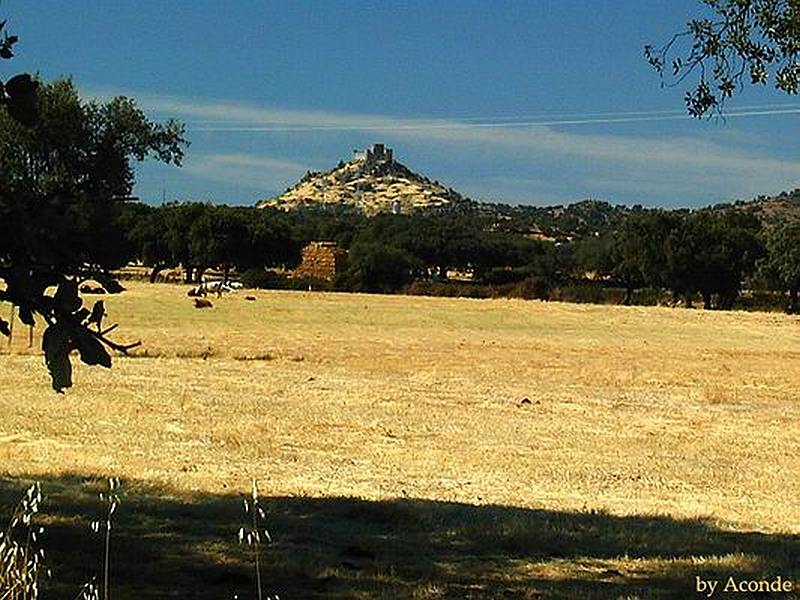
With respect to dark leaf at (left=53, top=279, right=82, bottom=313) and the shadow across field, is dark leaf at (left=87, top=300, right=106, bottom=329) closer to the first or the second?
dark leaf at (left=53, top=279, right=82, bottom=313)

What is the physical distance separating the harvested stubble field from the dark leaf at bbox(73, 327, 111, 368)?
195 cm

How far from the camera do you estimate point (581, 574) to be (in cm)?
741

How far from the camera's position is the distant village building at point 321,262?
92562 millimetres

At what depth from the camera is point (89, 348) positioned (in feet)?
15.8

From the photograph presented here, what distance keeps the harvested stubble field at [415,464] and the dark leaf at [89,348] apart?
1.95m

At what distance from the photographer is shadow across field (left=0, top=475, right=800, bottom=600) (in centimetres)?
675

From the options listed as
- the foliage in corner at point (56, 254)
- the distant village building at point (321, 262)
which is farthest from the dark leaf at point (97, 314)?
the distant village building at point (321, 262)

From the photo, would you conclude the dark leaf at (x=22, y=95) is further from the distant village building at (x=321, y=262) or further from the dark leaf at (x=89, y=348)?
the distant village building at (x=321, y=262)

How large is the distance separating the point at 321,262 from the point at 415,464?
263 ft

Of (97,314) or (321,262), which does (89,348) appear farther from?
(321,262)

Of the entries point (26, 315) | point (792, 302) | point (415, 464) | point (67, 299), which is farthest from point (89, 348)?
point (792, 302)

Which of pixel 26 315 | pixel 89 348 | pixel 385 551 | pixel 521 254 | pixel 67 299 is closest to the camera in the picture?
pixel 89 348

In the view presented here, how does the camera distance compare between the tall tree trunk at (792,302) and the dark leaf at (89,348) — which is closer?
the dark leaf at (89,348)

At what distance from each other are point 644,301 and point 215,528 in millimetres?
81192
